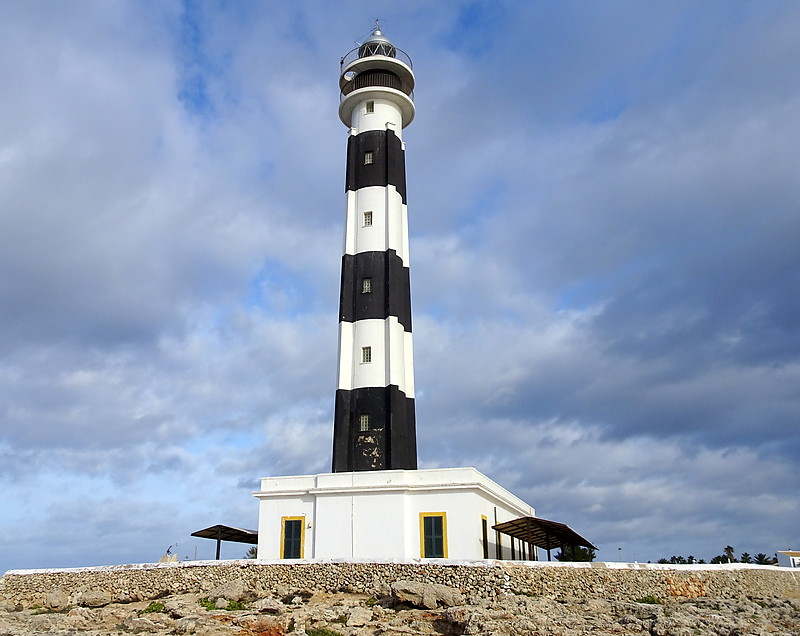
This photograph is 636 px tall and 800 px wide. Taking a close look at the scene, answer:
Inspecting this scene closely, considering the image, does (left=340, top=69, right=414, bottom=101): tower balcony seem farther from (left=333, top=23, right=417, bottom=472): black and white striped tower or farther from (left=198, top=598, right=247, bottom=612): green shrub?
(left=198, top=598, right=247, bottom=612): green shrub

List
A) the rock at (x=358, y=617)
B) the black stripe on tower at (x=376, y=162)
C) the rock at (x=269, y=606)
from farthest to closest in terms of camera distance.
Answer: the black stripe on tower at (x=376, y=162) → the rock at (x=269, y=606) → the rock at (x=358, y=617)

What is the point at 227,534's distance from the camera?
2878cm

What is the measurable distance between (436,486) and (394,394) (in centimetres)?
425

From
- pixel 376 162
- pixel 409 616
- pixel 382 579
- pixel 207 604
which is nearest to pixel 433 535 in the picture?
pixel 382 579

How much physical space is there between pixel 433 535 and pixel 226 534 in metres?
8.45

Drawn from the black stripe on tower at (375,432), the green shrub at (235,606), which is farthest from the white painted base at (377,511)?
the green shrub at (235,606)

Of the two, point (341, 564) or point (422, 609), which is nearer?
point (422, 609)

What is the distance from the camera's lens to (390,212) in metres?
31.3

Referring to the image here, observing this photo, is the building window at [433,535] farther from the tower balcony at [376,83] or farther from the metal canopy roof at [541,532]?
the tower balcony at [376,83]

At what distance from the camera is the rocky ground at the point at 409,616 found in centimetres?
1703

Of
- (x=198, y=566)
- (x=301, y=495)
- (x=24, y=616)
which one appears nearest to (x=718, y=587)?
(x=301, y=495)

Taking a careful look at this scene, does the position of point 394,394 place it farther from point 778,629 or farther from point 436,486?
point 778,629

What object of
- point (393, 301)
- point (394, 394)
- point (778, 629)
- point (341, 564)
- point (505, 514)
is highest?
point (393, 301)

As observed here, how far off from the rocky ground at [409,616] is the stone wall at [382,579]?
0.68 meters
